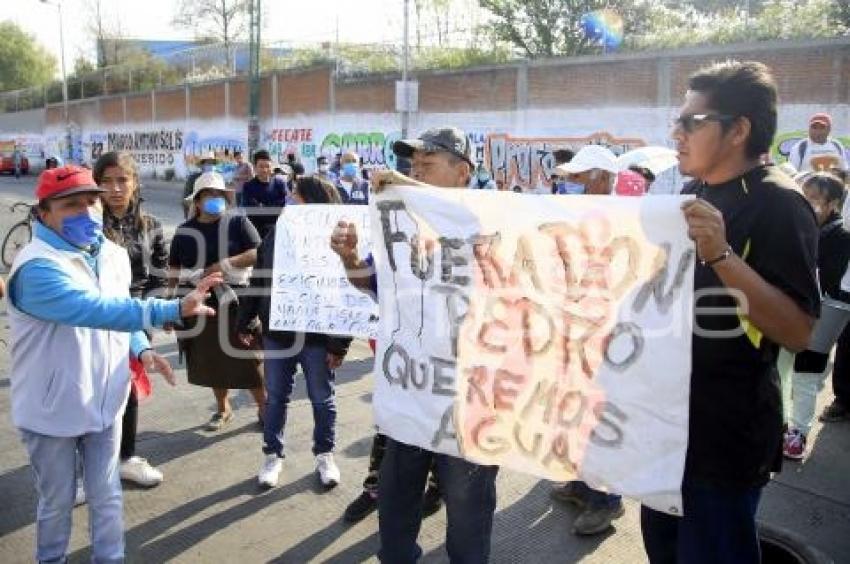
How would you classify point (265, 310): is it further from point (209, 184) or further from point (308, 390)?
point (209, 184)

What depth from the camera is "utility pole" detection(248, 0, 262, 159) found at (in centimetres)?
2625

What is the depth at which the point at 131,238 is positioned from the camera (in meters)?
4.53

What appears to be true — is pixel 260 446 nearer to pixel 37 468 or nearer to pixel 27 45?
pixel 37 468

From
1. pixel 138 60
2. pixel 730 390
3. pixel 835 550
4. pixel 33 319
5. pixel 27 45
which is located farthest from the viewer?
pixel 27 45

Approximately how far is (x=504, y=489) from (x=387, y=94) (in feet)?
69.2

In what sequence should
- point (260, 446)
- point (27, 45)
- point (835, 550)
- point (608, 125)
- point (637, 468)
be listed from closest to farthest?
point (637, 468), point (835, 550), point (260, 446), point (608, 125), point (27, 45)

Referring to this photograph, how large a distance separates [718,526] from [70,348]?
95.0 inches

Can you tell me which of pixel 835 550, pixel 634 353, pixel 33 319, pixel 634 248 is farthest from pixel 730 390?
pixel 33 319

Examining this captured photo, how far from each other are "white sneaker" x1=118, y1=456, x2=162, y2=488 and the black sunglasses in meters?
3.58

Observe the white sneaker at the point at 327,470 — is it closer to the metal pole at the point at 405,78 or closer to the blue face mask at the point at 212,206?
the blue face mask at the point at 212,206

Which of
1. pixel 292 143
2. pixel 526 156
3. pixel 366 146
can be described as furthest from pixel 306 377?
pixel 292 143

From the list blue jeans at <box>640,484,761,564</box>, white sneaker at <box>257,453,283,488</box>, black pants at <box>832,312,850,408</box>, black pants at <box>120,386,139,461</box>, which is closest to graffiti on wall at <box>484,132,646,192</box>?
black pants at <box>832,312,850,408</box>

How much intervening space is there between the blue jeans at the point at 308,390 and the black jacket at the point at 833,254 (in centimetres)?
322

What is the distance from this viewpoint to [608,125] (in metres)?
17.5
